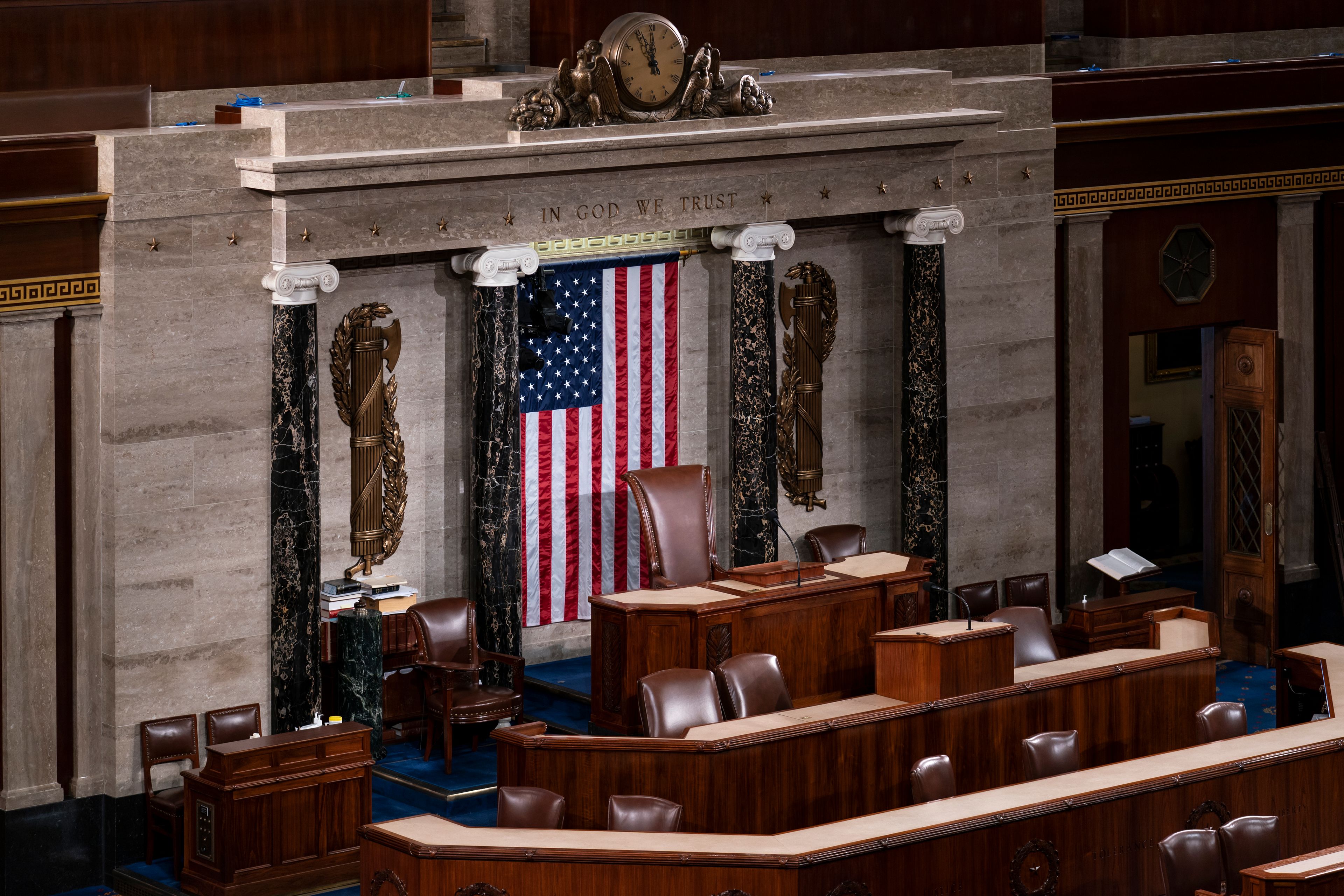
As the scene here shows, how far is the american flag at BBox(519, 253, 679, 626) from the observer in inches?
606

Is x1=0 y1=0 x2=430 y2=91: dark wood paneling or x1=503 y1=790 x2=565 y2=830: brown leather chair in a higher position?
x1=0 y1=0 x2=430 y2=91: dark wood paneling

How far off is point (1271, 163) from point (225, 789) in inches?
393

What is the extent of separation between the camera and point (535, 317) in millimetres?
15148

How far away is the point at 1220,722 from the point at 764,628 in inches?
115

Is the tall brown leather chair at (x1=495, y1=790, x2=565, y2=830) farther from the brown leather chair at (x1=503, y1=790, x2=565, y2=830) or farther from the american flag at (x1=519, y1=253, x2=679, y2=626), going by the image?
the american flag at (x1=519, y1=253, x2=679, y2=626)

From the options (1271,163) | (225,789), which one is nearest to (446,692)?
(225,789)

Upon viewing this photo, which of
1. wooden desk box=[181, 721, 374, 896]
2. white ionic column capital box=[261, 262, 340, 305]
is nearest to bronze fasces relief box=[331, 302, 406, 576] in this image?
white ionic column capital box=[261, 262, 340, 305]

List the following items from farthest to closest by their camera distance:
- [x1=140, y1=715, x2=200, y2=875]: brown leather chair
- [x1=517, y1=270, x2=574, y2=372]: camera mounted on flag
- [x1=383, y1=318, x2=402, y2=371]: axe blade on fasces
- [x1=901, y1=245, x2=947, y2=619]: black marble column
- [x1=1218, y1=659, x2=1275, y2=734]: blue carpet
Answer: [x1=901, y1=245, x2=947, y2=619]: black marble column
[x1=1218, y1=659, x2=1275, y2=734]: blue carpet
[x1=517, y1=270, x2=574, y2=372]: camera mounted on flag
[x1=383, y1=318, x2=402, y2=371]: axe blade on fasces
[x1=140, y1=715, x2=200, y2=875]: brown leather chair

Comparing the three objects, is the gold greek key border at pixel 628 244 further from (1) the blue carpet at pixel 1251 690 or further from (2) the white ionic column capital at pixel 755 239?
(1) the blue carpet at pixel 1251 690

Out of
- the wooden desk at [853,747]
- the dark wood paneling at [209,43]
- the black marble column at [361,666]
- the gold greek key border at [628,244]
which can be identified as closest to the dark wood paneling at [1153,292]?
the gold greek key border at [628,244]

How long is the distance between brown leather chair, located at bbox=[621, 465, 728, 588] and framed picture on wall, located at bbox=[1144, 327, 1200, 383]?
679cm

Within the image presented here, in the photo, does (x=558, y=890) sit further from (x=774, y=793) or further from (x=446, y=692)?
(x=446, y=692)

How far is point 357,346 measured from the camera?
47.0 ft

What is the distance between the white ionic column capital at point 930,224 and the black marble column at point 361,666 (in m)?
4.88
